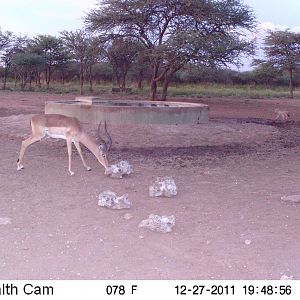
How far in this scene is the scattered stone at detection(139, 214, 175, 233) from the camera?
16.9 ft

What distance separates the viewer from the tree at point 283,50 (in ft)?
118

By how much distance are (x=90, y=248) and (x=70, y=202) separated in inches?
67.0

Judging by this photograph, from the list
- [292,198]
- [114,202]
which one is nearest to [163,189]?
[114,202]

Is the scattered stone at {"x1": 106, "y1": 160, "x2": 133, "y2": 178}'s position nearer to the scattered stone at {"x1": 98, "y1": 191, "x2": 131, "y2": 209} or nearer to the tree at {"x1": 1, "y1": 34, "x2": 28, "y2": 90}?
the scattered stone at {"x1": 98, "y1": 191, "x2": 131, "y2": 209}

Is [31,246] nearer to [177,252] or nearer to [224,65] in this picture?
[177,252]

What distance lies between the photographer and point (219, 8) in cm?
2364

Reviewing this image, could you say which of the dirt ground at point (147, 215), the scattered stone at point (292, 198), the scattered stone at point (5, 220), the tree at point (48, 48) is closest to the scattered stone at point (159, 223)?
the dirt ground at point (147, 215)

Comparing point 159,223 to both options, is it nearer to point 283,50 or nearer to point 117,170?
point 117,170

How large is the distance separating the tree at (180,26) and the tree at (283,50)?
12.1 m

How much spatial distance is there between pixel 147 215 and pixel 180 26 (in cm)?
1973

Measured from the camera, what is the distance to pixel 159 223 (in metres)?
5.18

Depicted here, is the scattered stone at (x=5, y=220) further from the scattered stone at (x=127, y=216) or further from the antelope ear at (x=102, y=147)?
the antelope ear at (x=102, y=147)

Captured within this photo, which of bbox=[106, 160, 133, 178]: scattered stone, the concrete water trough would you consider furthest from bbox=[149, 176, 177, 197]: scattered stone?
the concrete water trough

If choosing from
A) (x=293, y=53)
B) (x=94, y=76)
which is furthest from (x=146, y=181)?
(x=94, y=76)
